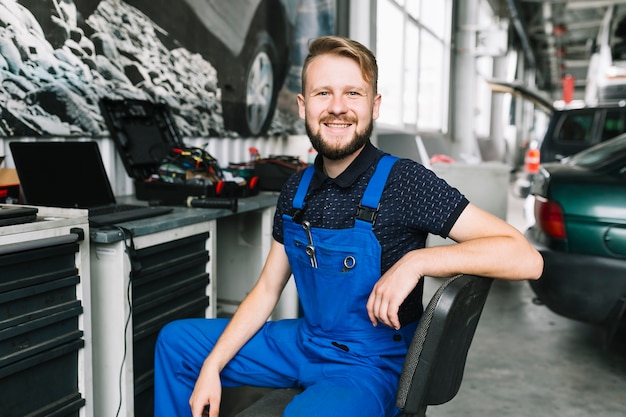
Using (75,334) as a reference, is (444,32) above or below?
above

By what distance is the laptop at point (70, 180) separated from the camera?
183 centimetres

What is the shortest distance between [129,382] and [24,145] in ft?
2.75

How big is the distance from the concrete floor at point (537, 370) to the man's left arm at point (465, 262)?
134cm

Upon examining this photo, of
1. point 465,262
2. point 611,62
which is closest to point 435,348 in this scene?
point 465,262

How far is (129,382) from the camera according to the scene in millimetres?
1734

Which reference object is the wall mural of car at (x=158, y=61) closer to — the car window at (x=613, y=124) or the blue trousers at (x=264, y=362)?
the blue trousers at (x=264, y=362)

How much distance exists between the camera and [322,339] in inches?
53.8

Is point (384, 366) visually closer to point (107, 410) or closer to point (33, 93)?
point (107, 410)

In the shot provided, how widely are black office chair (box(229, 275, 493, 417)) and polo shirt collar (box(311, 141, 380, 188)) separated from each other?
0.41 meters

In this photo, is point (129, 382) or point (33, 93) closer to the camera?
point (129, 382)

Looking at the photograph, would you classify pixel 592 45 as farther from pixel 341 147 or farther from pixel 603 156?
pixel 341 147

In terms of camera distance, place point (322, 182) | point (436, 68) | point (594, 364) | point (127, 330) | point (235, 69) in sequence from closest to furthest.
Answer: point (322, 182) < point (127, 330) < point (594, 364) < point (235, 69) < point (436, 68)

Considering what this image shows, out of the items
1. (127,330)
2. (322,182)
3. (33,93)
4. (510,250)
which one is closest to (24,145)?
(33,93)

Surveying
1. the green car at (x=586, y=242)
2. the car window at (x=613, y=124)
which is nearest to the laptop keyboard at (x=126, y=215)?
the green car at (x=586, y=242)
